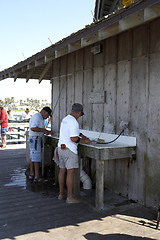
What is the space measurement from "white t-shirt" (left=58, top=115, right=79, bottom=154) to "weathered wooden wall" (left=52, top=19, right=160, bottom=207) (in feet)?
3.36

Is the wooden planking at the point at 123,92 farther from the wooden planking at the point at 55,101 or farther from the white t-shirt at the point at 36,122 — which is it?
the wooden planking at the point at 55,101

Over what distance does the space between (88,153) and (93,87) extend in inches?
74.0

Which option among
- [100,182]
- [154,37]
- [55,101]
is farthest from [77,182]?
[55,101]

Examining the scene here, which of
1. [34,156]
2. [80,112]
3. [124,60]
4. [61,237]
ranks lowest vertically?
[61,237]

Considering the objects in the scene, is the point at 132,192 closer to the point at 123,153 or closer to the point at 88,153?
the point at 123,153

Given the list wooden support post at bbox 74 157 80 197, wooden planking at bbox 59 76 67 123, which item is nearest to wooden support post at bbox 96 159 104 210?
wooden support post at bbox 74 157 80 197

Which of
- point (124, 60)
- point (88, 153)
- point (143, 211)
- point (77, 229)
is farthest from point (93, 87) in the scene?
point (77, 229)

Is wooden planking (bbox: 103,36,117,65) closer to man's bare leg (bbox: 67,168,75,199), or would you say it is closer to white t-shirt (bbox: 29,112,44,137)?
white t-shirt (bbox: 29,112,44,137)

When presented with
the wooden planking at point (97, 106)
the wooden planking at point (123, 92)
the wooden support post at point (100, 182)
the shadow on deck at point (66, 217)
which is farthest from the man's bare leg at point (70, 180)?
the wooden planking at point (97, 106)

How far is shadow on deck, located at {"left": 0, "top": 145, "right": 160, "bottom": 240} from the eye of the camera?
133 inches

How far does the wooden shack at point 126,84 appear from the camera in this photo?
13.5 ft

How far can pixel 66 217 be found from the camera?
3920 mm

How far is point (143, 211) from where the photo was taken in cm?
418

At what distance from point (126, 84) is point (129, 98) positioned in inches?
11.3
